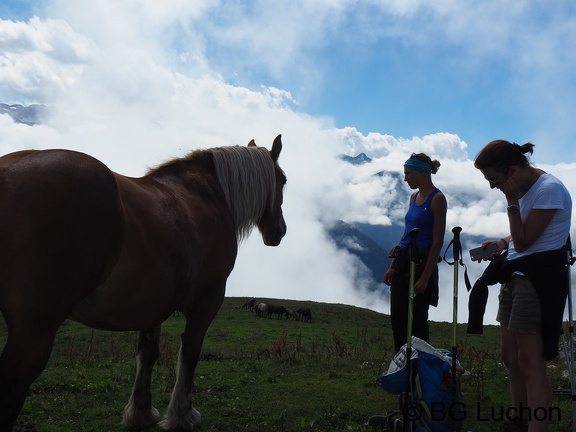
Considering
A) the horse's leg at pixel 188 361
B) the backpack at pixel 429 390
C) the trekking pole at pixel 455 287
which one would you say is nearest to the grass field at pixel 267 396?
the horse's leg at pixel 188 361

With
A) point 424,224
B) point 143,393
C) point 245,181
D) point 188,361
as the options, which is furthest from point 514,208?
point 143,393

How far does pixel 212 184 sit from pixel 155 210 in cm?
129

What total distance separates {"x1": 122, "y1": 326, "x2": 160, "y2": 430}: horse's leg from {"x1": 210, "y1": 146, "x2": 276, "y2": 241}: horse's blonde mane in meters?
1.43

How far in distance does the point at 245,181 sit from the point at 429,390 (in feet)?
9.05

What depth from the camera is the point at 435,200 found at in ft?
16.5

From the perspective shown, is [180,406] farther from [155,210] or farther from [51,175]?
[51,175]

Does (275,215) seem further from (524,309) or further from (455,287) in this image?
(524,309)

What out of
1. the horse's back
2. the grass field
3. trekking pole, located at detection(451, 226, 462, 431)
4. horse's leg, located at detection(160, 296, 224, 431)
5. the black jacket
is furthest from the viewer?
the grass field

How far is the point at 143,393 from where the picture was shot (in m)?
4.79

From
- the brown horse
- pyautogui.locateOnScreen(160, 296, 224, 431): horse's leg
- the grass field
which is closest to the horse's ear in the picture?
the brown horse

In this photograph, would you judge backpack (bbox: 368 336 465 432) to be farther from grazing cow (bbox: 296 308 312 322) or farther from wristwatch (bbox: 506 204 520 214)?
grazing cow (bbox: 296 308 312 322)

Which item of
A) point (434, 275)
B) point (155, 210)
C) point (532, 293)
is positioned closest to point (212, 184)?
point (155, 210)

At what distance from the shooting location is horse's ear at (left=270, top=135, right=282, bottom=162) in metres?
5.81

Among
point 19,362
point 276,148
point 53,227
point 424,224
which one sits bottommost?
point 19,362
